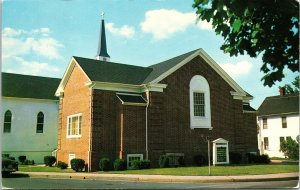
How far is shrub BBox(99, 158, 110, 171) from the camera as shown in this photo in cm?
2264

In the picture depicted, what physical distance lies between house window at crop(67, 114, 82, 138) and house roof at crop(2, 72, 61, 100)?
8.60 metres

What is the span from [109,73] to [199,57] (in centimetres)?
706

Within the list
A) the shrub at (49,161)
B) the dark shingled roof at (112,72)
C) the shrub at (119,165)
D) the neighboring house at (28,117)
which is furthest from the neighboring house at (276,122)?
the neighboring house at (28,117)

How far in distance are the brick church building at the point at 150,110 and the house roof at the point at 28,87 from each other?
21.8 ft

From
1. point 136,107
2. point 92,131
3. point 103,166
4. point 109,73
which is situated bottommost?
point 103,166

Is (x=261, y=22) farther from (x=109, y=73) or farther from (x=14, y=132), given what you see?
(x=14, y=132)

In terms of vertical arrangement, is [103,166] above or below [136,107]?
below

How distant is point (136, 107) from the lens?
24.5m

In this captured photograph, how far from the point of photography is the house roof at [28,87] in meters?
33.4

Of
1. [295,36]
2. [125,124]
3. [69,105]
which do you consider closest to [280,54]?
[295,36]

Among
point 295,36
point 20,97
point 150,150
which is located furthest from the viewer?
point 20,97

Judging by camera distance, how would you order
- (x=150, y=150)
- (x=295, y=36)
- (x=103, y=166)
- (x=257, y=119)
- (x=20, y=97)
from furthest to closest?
(x=20, y=97) → (x=257, y=119) → (x=150, y=150) → (x=103, y=166) → (x=295, y=36)

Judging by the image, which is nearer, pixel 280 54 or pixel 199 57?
pixel 280 54

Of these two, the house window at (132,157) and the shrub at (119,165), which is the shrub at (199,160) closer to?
the house window at (132,157)
